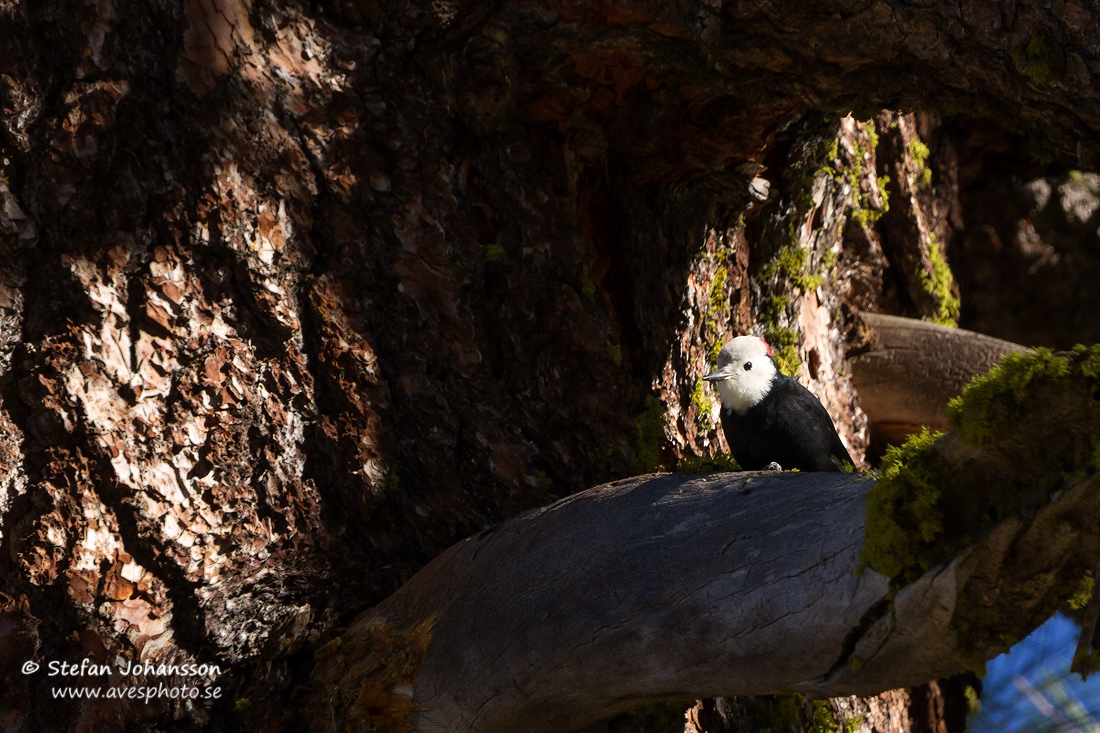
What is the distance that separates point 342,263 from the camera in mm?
2275

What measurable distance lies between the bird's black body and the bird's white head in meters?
0.02

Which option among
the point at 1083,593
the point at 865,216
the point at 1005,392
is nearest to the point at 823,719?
the point at 1083,593

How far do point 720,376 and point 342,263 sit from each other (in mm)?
1124

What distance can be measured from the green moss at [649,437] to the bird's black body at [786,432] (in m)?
0.25

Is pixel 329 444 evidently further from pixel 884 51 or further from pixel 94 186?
pixel 884 51

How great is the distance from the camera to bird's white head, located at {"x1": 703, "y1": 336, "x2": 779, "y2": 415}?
2.61 meters

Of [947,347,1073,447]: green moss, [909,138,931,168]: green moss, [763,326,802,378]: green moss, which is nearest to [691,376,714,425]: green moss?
[763,326,802,378]: green moss

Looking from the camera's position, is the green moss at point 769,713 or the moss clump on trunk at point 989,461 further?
the green moss at point 769,713

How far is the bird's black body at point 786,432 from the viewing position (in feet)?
8.36

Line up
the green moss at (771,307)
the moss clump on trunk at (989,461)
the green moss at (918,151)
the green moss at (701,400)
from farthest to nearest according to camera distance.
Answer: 1. the green moss at (918,151)
2. the green moss at (771,307)
3. the green moss at (701,400)
4. the moss clump on trunk at (989,461)

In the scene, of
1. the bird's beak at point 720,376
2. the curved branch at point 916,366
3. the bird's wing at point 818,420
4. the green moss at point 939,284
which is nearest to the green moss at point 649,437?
the bird's beak at point 720,376

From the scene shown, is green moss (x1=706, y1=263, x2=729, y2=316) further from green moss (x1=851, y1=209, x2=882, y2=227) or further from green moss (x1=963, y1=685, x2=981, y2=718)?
green moss (x1=963, y1=685, x2=981, y2=718)

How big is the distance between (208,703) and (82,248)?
107 centimetres

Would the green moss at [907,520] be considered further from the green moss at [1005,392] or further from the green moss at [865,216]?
the green moss at [865,216]
